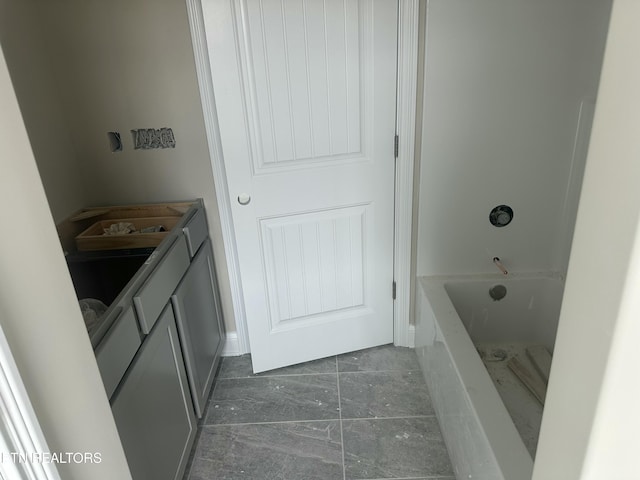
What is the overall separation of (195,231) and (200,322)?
402 millimetres

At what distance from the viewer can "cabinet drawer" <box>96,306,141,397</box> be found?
1110mm

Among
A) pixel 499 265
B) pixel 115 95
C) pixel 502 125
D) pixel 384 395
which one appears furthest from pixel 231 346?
pixel 502 125

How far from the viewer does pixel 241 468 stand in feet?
5.77

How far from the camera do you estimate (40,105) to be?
5.86ft

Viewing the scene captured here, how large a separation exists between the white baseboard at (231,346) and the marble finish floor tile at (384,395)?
0.60 metres

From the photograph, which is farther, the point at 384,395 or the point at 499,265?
the point at 499,265

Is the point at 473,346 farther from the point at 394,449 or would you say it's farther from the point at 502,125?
the point at 502,125

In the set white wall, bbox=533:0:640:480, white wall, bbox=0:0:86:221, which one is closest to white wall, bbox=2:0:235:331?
white wall, bbox=0:0:86:221

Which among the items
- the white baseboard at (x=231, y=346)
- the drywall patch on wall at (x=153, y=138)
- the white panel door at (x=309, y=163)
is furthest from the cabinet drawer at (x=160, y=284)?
the white baseboard at (x=231, y=346)

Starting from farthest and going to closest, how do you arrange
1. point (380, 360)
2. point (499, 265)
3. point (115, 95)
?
1. point (380, 360)
2. point (499, 265)
3. point (115, 95)

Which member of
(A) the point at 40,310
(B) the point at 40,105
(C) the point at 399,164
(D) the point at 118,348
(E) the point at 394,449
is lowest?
(E) the point at 394,449

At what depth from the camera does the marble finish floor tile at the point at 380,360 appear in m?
Result: 2.28

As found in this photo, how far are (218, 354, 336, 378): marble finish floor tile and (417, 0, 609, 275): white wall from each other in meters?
0.71

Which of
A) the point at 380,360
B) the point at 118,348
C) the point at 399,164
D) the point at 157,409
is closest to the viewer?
the point at 118,348
